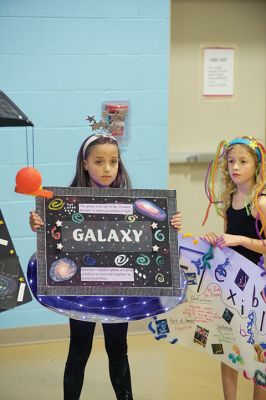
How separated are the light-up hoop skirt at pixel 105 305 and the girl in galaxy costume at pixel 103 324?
0.01 metres

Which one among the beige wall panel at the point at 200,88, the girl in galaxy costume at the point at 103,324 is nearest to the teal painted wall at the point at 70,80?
the beige wall panel at the point at 200,88

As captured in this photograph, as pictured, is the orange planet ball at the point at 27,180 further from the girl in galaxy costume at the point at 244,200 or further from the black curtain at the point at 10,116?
the girl in galaxy costume at the point at 244,200

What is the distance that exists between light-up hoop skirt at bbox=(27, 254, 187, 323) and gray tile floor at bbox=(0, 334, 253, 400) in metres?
0.81

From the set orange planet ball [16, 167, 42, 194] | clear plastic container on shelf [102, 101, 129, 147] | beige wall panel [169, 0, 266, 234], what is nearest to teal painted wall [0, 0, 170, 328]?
clear plastic container on shelf [102, 101, 129, 147]

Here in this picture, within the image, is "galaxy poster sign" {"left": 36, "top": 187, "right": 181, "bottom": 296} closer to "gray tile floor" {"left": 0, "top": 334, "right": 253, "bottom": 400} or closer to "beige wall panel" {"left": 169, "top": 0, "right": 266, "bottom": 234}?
"gray tile floor" {"left": 0, "top": 334, "right": 253, "bottom": 400}

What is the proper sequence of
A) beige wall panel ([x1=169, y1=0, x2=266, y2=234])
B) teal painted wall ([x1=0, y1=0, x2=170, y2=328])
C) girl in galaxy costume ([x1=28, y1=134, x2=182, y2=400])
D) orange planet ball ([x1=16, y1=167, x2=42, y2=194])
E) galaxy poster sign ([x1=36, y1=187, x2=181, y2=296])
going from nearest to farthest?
orange planet ball ([x1=16, y1=167, x2=42, y2=194]) → galaxy poster sign ([x1=36, y1=187, x2=181, y2=296]) → girl in galaxy costume ([x1=28, y1=134, x2=182, y2=400]) → teal painted wall ([x1=0, y1=0, x2=170, y2=328]) → beige wall panel ([x1=169, y1=0, x2=266, y2=234])

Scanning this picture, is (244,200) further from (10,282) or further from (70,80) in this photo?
(70,80)

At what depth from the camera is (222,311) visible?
2.75 metres

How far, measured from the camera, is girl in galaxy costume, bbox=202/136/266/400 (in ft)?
8.78

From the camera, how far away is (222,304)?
275 cm

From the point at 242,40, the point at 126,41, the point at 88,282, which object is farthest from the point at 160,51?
the point at 88,282

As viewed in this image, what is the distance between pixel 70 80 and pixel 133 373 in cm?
165

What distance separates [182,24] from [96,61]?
78 centimetres

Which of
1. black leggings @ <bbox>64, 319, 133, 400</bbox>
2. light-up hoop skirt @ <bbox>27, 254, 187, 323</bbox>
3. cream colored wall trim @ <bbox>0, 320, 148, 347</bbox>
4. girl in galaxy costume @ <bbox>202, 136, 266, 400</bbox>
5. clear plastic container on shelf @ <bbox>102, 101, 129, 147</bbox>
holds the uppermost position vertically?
clear plastic container on shelf @ <bbox>102, 101, 129, 147</bbox>
